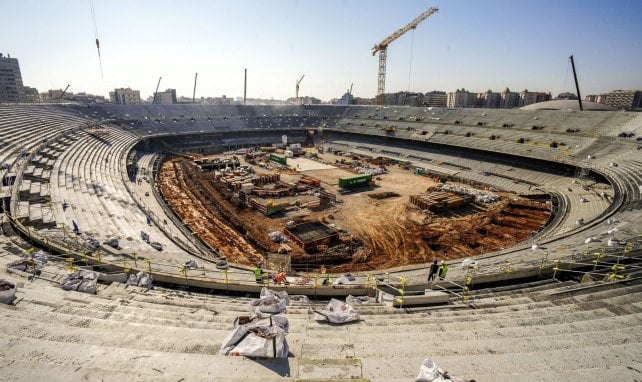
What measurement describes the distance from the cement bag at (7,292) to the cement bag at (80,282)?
1335 mm

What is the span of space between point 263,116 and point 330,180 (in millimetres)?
47594

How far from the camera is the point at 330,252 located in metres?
21.4

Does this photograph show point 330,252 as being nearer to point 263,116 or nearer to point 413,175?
point 413,175

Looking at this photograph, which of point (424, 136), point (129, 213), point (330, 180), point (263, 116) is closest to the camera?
point (129, 213)

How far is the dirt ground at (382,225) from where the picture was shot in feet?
70.0

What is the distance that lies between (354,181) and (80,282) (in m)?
31.3

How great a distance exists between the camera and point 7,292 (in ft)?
25.2

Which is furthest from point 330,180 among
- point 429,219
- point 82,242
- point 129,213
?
point 82,242

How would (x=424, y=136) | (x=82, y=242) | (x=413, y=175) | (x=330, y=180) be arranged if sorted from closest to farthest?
(x=82, y=242) < (x=330, y=180) < (x=413, y=175) < (x=424, y=136)

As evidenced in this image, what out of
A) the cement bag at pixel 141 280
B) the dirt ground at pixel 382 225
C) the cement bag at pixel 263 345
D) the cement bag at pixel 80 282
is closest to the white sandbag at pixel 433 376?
the cement bag at pixel 263 345

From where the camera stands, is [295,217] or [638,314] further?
[295,217]

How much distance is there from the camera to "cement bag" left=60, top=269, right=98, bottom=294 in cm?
925

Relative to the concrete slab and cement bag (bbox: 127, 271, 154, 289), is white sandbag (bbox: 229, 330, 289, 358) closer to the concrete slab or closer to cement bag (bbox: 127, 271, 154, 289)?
cement bag (bbox: 127, 271, 154, 289)

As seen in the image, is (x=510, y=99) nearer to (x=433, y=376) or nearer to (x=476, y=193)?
(x=476, y=193)
